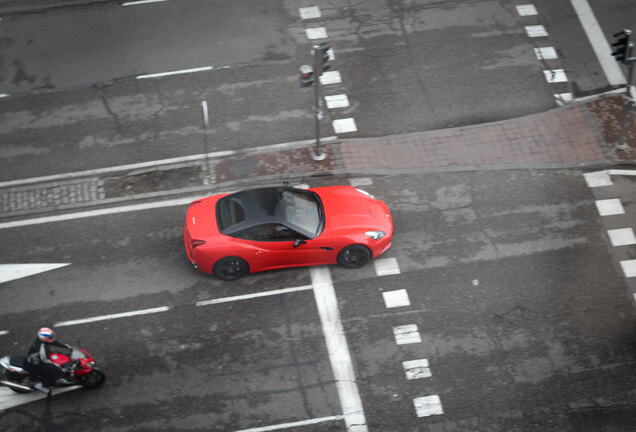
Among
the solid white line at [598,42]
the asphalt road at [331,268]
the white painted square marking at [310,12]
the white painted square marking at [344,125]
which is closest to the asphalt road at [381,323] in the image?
the asphalt road at [331,268]

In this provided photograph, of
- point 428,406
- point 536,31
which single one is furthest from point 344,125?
point 428,406

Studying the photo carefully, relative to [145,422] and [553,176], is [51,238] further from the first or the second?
[553,176]

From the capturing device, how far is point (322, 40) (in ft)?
55.2

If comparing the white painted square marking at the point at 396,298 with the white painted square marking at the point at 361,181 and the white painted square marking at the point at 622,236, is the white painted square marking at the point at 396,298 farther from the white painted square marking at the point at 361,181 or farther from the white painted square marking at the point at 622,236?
the white painted square marking at the point at 622,236

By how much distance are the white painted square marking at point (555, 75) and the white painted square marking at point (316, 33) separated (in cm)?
596

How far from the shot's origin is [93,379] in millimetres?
10820

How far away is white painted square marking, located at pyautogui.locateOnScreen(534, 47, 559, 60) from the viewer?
1638cm

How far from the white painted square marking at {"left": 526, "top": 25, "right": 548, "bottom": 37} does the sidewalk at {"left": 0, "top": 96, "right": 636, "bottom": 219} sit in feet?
9.21

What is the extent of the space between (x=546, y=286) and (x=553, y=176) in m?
3.11

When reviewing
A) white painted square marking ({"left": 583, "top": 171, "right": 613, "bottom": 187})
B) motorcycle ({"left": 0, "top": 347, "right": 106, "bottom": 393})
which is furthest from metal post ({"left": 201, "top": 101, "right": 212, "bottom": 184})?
white painted square marking ({"left": 583, "top": 171, "right": 613, "bottom": 187})

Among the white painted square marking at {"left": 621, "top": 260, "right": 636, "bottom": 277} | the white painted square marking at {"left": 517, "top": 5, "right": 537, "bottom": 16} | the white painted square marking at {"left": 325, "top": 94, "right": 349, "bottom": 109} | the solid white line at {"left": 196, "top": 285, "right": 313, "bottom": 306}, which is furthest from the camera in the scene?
the white painted square marking at {"left": 517, "top": 5, "right": 537, "bottom": 16}

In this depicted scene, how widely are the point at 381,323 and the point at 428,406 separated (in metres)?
1.78

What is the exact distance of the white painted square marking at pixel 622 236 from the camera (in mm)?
12922

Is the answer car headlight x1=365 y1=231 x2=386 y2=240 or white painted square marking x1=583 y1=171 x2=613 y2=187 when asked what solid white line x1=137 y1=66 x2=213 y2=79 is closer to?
car headlight x1=365 y1=231 x2=386 y2=240
